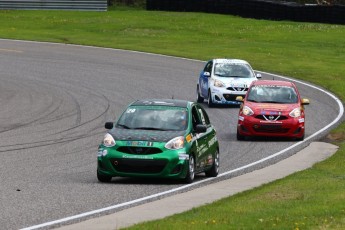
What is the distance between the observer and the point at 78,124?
2984cm

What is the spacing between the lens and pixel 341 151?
83.3 ft

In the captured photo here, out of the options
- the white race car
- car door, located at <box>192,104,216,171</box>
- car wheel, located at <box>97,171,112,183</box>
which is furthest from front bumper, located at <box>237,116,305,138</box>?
car wheel, located at <box>97,171,112,183</box>

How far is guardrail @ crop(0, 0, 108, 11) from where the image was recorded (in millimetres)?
70062

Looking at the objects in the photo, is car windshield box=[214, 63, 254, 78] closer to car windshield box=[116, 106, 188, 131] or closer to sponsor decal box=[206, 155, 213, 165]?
sponsor decal box=[206, 155, 213, 165]

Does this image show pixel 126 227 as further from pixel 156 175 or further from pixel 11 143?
pixel 11 143

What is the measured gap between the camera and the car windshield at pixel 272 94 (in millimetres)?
29578

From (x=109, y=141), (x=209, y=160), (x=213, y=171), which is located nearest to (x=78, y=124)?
(x=213, y=171)

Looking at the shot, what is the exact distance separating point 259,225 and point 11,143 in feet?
43.5

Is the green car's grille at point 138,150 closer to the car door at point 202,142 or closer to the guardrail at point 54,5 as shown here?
the car door at point 202,142

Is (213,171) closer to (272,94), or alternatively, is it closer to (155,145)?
(155,145)

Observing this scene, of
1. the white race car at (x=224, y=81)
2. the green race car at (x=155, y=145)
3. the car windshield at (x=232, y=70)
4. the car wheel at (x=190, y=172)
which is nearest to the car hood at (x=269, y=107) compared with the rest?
the white race car at (x=224, y=81)

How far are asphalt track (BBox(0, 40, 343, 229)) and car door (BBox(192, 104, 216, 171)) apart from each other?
39 cm

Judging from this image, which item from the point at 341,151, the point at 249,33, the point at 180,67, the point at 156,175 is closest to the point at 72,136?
the point at 341,151

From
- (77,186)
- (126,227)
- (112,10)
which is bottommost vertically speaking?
(112,10)
